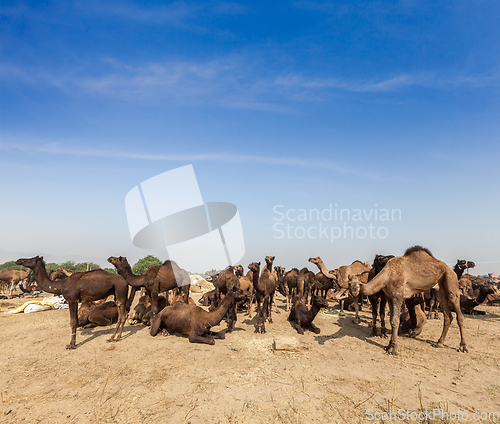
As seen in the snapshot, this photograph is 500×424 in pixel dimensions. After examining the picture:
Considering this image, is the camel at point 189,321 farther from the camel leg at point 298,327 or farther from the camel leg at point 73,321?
the camel leg at point 298,327

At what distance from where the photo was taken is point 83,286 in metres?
9.52

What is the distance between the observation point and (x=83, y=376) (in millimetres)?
6871

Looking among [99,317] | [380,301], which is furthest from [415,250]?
[99,317]

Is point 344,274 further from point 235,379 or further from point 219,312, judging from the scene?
point 235,379

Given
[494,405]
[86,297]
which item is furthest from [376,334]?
[86,297]

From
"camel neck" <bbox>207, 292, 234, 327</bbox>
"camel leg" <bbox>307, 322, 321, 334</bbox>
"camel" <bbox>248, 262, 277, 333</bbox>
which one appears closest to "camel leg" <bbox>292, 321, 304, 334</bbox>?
"camel leg" <bbox>307, 322, 321, 334</bbox>

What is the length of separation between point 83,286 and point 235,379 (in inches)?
249

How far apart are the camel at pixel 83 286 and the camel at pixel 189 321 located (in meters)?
1.46

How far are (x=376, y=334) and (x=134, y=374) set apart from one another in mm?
9252

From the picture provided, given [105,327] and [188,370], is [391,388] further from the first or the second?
[105,327]

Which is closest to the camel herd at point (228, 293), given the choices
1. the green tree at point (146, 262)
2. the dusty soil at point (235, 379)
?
the dusty soil at point (235, 379)

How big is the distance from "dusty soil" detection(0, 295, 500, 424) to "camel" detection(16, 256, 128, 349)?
1224 mm

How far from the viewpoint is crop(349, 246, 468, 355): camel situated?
9.44 meters

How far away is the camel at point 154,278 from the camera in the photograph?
1096 centimetres
